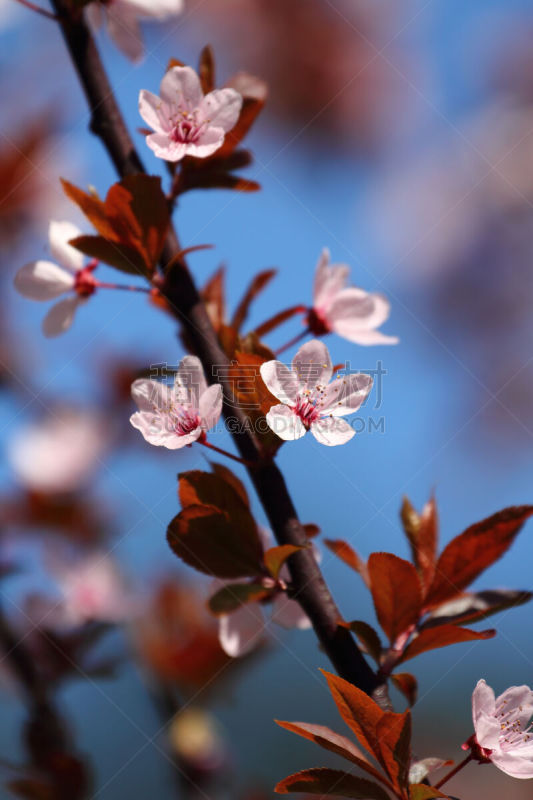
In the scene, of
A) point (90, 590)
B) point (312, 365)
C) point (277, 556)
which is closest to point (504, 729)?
point (277, 556)

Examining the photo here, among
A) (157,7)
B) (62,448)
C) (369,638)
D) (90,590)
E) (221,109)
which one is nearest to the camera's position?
(369,638)

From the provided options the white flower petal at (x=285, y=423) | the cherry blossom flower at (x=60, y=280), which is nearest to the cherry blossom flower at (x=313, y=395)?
the white flower petal at (x=285, y=423)

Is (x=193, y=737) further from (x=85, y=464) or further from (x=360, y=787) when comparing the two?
(x=360, y=787)

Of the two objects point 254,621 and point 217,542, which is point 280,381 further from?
point 254,621

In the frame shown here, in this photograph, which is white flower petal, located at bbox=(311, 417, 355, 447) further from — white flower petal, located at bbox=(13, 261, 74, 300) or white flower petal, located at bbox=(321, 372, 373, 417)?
white flower petal, located at bbox=(13, 261, 74, 300)

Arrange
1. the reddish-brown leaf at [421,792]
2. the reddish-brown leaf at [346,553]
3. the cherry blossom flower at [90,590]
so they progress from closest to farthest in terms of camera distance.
A: the reddish-brown leaf at [421,792] → the reddish-brown leaf at [346,553] → the cherry blossom flower at [90,590]

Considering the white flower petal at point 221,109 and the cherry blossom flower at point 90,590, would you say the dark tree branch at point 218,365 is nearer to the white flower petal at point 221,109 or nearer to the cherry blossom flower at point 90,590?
the white flower petal at point 221,109

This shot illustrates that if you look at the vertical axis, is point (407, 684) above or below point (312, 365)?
below
